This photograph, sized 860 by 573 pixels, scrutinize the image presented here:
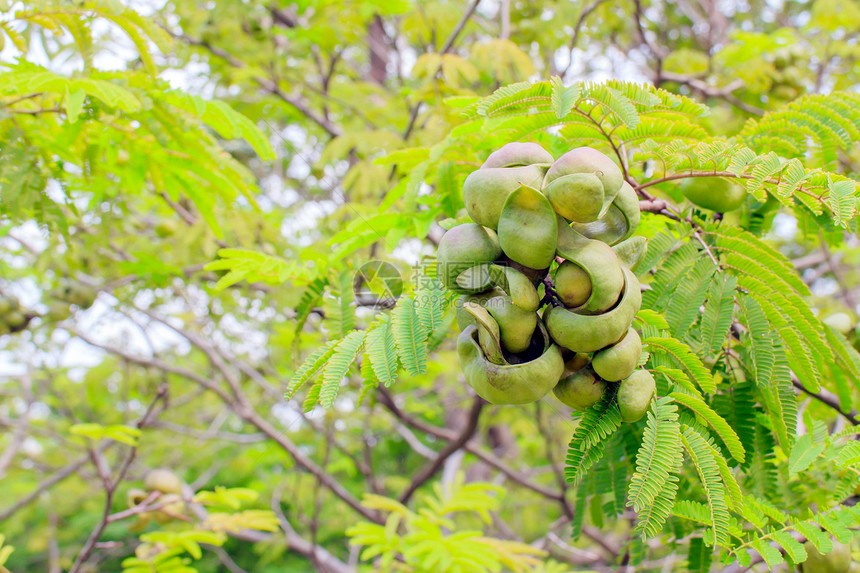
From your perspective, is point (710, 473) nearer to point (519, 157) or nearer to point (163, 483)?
point (519, 157)

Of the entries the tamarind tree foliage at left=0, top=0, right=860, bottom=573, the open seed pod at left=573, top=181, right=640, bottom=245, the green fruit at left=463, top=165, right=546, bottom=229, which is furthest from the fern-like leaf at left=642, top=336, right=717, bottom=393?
the green fruit at left=463, top=165, right=546, bottom=229

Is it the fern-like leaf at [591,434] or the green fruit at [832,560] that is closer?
the fern-like leaf at [591,434]

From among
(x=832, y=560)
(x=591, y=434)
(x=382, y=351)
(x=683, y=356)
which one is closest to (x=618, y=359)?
(x=591, y=434)

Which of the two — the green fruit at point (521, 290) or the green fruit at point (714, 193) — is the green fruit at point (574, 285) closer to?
Answer: the green fruit at point (521, 290)

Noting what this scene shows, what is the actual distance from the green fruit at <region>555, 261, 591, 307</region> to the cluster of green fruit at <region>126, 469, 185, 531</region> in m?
3.31

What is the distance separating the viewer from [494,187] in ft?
4.46

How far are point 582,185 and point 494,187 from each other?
0.68 ft

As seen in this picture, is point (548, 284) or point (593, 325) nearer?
point (593, 325)

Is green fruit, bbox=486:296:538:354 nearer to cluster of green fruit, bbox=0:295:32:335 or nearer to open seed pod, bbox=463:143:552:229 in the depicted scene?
open seed pod, bbox=463:143:552:229

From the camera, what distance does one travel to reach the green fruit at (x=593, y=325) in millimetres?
1245

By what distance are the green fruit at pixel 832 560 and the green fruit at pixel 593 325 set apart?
129cm

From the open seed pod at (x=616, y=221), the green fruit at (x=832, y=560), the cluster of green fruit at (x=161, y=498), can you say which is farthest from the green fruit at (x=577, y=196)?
the cluster of green fruit at (x=161, y=498)

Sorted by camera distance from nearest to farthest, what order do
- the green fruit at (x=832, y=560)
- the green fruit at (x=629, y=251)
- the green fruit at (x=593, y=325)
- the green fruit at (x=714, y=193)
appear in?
the green fruit at (x=593, y=325) → the green fruit at (x=629, y=251) → the green fruit at (x=714, y=193) → the green fruit at (x=832, y=560)

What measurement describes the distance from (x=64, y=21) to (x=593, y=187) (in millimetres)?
2411
